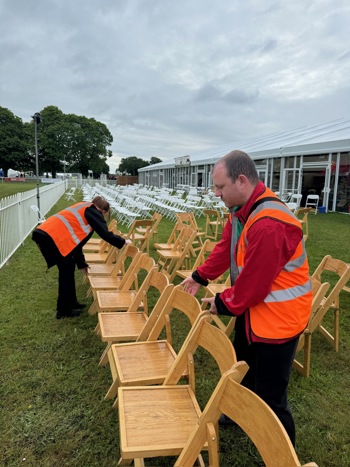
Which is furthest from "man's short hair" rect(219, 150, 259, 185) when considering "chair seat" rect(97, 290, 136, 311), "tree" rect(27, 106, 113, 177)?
"tree" rect(27, 106, 113, 177)

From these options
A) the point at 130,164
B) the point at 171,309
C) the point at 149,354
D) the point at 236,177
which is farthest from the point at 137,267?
the point at 130,164

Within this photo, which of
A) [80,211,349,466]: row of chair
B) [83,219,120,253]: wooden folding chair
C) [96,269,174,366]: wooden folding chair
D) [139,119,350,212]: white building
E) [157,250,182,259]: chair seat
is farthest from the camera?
[139,119,350,212]: white building

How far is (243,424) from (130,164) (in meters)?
87.0

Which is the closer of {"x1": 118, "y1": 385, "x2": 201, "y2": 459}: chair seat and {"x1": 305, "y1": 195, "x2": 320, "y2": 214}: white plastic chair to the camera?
{"x1": 118, "y1": 385, "x2": 201, "y2": 459}: chair seat

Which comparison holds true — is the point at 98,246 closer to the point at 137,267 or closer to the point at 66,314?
the point at 66,314

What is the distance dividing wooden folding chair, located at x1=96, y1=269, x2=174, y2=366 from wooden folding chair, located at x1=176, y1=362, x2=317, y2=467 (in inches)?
45.6

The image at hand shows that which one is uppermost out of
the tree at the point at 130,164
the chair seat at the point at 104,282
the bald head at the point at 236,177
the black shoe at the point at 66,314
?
the tree at the point at 130,164

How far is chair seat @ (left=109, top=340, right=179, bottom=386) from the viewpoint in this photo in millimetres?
2154

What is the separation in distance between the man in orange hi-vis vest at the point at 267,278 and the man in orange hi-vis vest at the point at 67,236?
7.72 feet

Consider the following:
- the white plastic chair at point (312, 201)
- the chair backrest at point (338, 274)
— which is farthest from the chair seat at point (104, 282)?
the white plastic chair at point (312, 201)

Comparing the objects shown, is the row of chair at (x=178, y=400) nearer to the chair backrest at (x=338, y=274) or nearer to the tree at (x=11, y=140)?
the chair backrest at (x=338, y=274)

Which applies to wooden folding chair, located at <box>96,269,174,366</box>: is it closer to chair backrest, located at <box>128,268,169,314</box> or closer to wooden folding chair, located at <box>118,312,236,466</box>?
chair backrest, located at <box>128,268,169,314</box>

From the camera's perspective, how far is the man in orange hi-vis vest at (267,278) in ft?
5.02

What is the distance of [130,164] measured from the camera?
85688 mm
